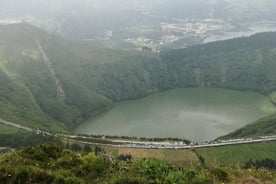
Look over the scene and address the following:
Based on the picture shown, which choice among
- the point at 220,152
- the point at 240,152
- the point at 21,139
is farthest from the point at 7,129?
the point at 240,152

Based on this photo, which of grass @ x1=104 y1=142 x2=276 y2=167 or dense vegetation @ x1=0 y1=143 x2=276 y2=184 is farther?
grass @ x1=104 y1=142 x2=276 y2=167

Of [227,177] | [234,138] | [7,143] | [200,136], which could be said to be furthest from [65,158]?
[200,136]

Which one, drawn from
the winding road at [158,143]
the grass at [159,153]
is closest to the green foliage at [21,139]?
the winding road at [158,143]

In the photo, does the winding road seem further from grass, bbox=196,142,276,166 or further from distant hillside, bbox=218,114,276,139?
distant hillside, bbox=218,114,276,139

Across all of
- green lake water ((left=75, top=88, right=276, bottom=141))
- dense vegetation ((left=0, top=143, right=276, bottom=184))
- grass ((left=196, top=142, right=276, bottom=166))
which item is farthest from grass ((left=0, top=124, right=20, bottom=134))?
dense vegetation ((left=0, top=143, right=276, bottom=184))

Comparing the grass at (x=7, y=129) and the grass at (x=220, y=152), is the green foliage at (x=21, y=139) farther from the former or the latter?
the grass at (x=220, y=152)

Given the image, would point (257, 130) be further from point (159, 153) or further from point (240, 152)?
point (159, 153)
